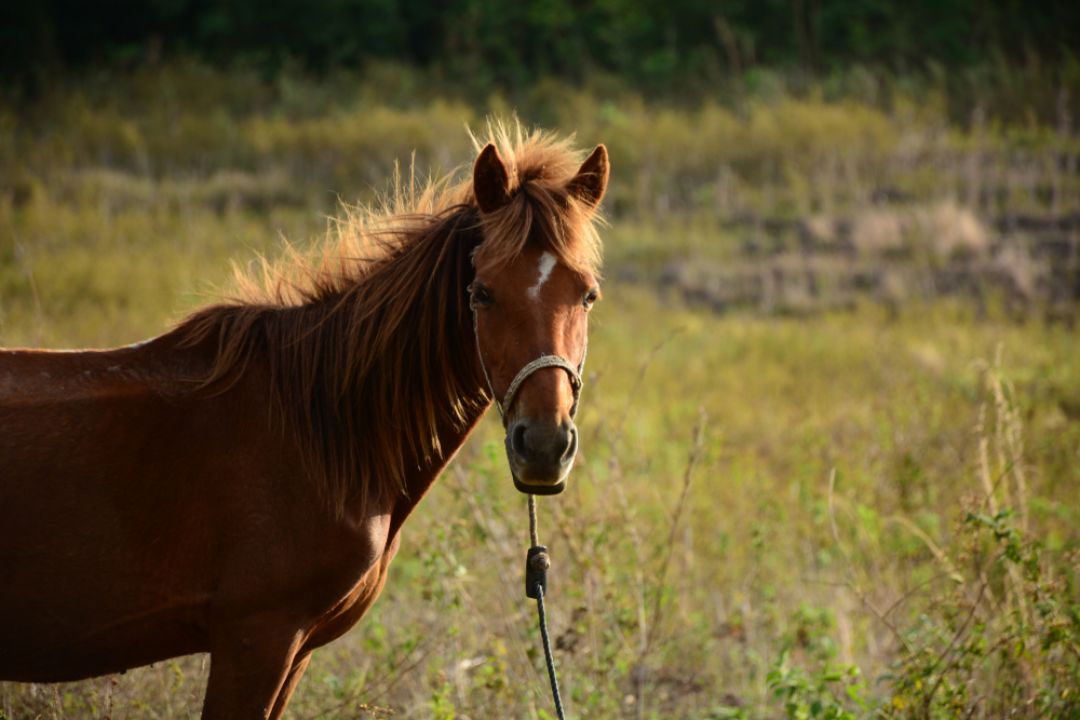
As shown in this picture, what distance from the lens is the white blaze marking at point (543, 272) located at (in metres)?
2.63

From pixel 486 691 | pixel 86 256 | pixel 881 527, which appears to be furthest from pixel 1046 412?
pixel 86 256

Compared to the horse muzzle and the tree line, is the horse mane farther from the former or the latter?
the tree line

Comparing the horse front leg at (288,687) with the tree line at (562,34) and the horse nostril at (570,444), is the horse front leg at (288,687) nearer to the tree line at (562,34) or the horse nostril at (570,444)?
the horse nostril at (570,444)

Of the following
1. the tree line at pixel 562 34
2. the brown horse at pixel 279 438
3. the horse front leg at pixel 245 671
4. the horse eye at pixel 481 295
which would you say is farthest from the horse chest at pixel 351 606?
the tree line at pixel 562 34

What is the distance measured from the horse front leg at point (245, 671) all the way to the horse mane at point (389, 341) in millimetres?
391

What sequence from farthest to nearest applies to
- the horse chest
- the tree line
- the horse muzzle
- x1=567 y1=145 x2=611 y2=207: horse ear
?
the tree line → x1=567 y1=145 x2=611 y2=207: horse ear → the horse chest → the horse muzzle

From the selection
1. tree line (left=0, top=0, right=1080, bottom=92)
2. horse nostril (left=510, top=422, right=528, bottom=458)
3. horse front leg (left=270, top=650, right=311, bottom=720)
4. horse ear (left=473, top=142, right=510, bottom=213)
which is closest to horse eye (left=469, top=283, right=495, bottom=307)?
horse ear (left=473, top=142, right=510, bottom=213)

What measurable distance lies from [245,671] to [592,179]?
1.70 meters

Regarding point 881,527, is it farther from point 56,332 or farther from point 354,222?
point 56,332

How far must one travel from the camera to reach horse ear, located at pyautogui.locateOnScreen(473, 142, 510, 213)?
2764 mm

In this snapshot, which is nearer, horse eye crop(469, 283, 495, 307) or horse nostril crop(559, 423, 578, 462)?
horse nostril crop(559, 423, 578, 462)

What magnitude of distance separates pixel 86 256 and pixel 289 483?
984cm

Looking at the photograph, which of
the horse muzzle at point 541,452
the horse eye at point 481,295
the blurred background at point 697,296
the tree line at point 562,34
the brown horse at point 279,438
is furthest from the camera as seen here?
the tree line at point 562,34

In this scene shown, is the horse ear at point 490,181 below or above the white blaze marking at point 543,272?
above
